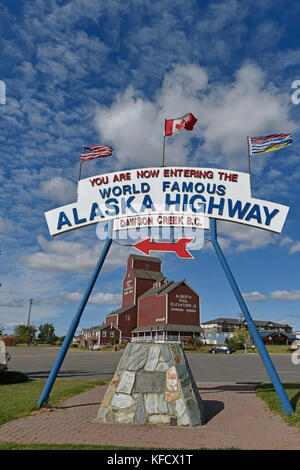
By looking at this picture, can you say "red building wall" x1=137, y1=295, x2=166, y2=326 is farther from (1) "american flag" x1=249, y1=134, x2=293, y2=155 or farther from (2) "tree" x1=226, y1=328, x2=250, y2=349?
(1) "american flag" x1=249, y1=134, x2=293, y2=155

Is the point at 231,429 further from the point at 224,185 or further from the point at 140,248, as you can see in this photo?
the point at 224,185

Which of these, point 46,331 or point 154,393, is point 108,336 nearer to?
point 154,393

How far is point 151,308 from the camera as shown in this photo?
48.6 meters

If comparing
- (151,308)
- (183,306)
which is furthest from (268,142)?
(151,308)

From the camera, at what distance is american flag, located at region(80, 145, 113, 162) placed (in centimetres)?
1076

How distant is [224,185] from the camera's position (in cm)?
955

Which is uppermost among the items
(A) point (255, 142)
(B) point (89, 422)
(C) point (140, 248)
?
(A) point (255, 142)

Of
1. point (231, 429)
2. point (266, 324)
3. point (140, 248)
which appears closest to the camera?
point (231, 429)

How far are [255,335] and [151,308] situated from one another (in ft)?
135

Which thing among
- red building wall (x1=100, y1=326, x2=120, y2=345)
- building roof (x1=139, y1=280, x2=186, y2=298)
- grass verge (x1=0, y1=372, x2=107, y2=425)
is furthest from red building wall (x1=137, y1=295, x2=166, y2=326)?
grass verge (x1=0, y1=372, x2=107, y2=425)

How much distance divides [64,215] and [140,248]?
2450mm

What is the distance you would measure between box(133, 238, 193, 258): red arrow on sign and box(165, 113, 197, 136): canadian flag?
3.41m

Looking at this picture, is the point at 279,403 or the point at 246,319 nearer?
the point at 246,319
